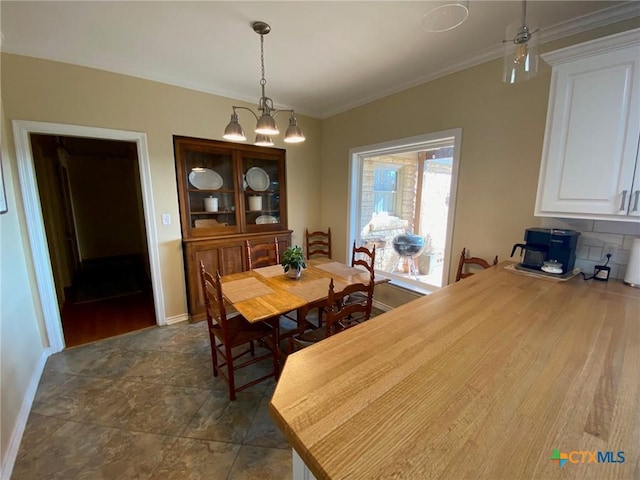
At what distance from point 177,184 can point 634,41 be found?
3529 mm

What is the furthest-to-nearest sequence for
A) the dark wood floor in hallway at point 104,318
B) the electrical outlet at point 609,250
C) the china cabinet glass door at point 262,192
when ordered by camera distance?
1. the china cabinet glass door at point 262,192
2. the dark wood floor in hallway at point 104,318
3. the electrical outlet at point 609,250

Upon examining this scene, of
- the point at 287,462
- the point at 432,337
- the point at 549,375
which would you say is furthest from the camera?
the point at 287,462

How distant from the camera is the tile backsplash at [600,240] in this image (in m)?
1.63

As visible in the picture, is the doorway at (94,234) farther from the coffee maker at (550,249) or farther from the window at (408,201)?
the coffee maker at (550,249)

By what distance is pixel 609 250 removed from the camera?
1.69m

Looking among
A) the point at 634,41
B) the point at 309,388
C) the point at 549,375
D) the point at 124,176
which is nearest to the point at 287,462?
the point at 309,388

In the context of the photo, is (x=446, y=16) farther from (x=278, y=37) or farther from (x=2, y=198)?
(x=2, y=198)

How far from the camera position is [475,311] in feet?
4.00

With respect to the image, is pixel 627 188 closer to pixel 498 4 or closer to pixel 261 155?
pixel 498 4

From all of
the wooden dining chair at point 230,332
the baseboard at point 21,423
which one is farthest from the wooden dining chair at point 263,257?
the baseboard at point 21,423

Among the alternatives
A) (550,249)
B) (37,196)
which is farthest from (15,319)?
(550,249)

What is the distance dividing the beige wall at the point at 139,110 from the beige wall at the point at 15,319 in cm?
31


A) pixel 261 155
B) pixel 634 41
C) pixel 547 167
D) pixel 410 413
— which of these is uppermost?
pixel 634 41

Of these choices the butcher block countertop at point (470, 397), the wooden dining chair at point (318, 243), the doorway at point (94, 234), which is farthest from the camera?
the wooden dining chair at point (318, 243)
